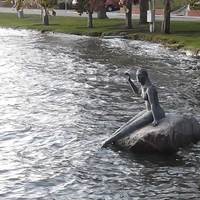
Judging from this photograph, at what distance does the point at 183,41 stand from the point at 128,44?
12.7 ft

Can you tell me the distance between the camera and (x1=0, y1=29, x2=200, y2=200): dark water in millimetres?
13125

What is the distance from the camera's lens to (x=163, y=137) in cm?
1512

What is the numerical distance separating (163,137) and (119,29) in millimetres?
34927

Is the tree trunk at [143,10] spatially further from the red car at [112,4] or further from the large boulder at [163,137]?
the large boulder at [163,137]

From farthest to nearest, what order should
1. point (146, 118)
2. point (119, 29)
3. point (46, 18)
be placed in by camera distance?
point (46, 18) → point (119, 29) → point (146, 118)

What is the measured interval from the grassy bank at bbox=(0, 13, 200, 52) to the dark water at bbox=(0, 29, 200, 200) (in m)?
3.08

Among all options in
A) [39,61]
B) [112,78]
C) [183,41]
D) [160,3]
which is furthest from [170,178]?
[160,3]

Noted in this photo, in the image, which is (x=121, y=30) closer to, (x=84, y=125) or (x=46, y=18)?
(x=46, y=18)

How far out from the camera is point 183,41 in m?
38.8

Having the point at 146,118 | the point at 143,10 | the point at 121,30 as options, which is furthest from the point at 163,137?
the point at 143,10

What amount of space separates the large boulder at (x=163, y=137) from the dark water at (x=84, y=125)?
0.23 metres

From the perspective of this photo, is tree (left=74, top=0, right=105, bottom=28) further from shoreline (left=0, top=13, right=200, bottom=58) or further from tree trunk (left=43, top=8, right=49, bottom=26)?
tree trunk (left=43, top=8, right=49, bottom=26)

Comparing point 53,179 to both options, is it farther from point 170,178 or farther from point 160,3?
point 160,3

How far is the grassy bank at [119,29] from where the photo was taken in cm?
3949
